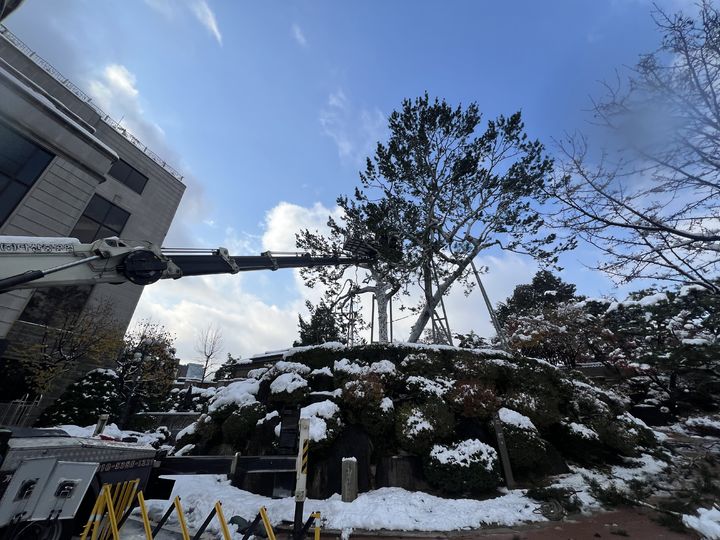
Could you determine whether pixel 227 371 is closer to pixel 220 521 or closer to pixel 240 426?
pixel 240 426

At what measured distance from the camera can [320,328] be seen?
80.2 feet

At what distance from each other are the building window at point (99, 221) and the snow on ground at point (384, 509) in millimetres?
17278

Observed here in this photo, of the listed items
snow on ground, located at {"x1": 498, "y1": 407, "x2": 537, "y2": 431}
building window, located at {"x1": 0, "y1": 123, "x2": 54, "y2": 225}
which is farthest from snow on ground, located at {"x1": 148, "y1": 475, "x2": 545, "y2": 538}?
building window, located at {"x1": 0, "y1": 123, "x2": 54, "y2": 225}

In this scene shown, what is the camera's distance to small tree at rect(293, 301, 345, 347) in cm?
2384

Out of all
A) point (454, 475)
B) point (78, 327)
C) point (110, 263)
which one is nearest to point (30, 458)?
point (110, 263)

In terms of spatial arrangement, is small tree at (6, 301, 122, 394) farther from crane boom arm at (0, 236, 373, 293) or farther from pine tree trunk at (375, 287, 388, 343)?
pine tree trunk at (375, 287, 388, 343)

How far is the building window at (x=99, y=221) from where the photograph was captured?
59.9 feet

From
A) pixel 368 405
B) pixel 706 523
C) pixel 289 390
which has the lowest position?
pixel 706 523

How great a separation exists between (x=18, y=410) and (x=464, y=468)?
2079 cm

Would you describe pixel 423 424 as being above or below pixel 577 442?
above

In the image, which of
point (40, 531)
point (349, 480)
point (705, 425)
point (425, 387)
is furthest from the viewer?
point (705, 425)

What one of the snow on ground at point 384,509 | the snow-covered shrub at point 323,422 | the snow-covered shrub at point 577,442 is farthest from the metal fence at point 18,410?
the snow-covered shrub at point 577,442

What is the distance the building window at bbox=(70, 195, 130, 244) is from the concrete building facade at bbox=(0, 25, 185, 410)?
52mm

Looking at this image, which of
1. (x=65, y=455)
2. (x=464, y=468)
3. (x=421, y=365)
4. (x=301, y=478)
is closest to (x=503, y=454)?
(x=464, y=468)
